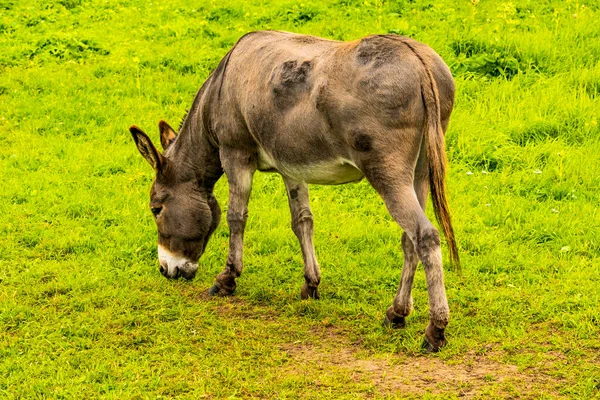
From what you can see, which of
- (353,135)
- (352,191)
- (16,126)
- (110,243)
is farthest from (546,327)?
(16,126)

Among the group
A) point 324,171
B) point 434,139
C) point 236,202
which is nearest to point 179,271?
point 236,202

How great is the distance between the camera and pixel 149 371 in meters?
5.96

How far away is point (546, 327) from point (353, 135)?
6.84 feet

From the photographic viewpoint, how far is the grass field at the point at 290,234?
233 inches

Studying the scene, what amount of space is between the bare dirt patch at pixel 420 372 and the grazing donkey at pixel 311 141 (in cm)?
27

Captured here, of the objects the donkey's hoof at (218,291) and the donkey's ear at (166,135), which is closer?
the donkey's hoof at (218,291)

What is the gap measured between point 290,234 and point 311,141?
2.53 meters

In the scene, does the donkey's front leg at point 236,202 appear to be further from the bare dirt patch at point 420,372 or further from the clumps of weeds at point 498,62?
the clumps of weeds at point 498,62

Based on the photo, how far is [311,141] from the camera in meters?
6.18

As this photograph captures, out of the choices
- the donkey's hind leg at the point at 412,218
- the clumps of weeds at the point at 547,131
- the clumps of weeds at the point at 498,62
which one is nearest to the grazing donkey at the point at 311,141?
the donkey's hind leg at the point at 412,218

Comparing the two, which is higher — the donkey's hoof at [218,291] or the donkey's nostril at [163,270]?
the donkey's nostril at [163,270]

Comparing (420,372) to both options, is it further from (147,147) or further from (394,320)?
(147,147)

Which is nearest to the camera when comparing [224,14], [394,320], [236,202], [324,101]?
[324,101]

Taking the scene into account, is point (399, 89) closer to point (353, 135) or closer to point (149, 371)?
point (353, 135)
